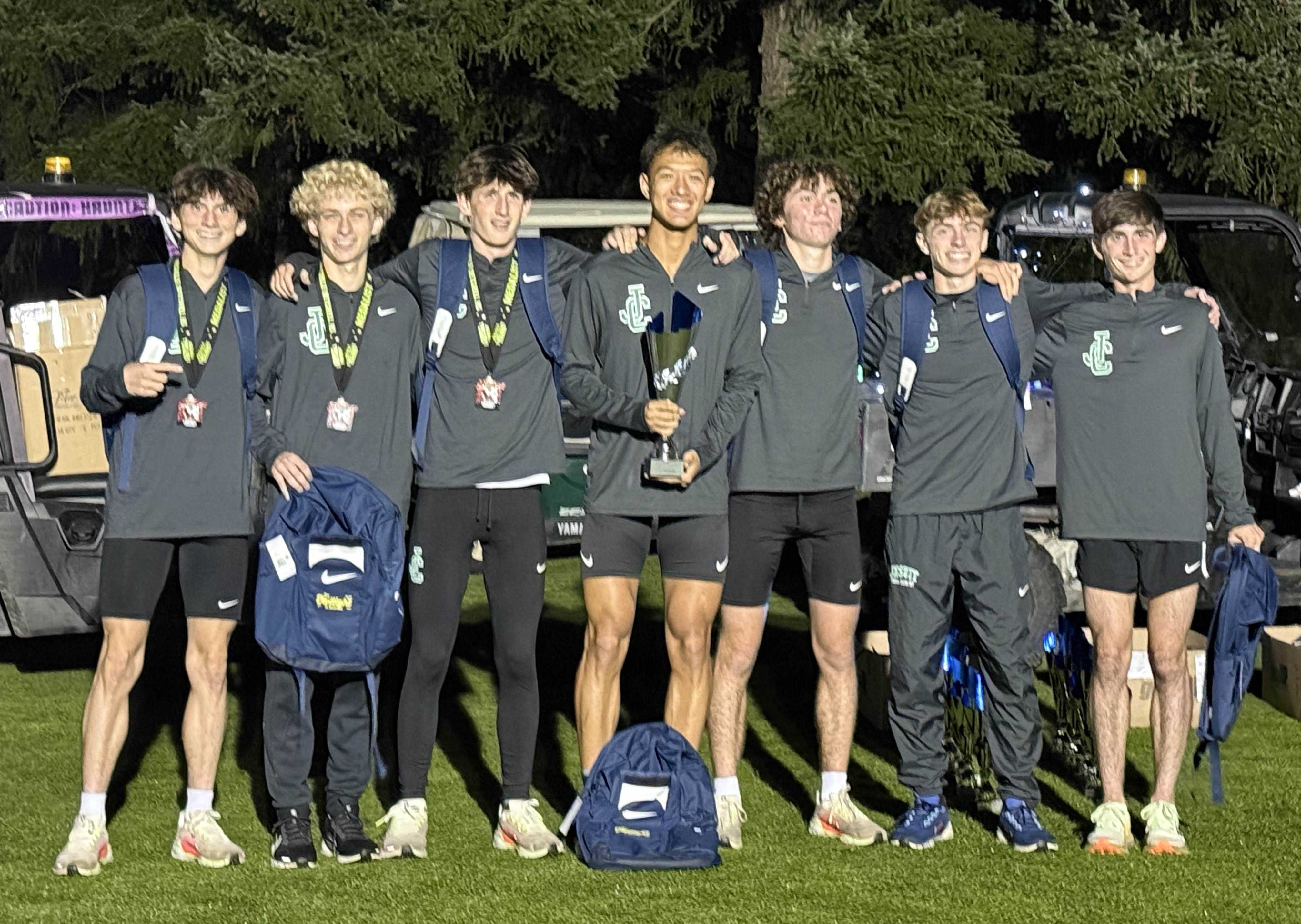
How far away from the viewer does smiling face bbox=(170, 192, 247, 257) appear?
6.41 m

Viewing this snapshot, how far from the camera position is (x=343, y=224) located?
644 centimetres

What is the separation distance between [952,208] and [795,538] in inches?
47.0

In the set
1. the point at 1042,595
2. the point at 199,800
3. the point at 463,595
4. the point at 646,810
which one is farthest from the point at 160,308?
the point at 1042,595

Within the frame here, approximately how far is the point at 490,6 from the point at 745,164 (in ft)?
15.9

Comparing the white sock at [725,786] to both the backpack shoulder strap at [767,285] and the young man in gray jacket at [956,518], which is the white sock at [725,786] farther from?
the backpack shoulder strap at [767,285]

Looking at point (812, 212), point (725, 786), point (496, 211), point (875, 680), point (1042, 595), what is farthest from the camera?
point (1042, 595)

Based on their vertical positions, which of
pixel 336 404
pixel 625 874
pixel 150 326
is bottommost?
pixel 625 874

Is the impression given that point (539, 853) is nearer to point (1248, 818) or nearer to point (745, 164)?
point (1248, 818)

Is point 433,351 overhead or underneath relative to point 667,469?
overhead

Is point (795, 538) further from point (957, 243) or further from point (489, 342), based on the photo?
point (489, 342)

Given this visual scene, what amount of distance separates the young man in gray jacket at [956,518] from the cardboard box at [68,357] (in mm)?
4161

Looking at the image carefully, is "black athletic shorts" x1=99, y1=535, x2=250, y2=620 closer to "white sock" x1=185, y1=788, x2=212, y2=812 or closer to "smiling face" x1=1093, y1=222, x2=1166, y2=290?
"white sock" x1=185, y1=788, x2=212, y2=812

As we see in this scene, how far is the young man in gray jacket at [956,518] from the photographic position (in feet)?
21.9

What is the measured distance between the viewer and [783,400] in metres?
6.68
